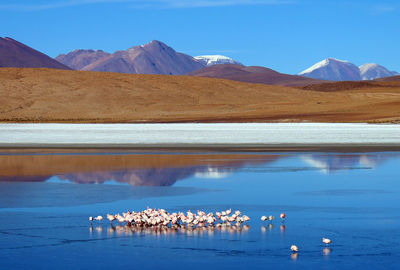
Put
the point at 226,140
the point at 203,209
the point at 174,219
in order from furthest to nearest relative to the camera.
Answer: the point at 226,140
the point at 203,209
the point at 174,219

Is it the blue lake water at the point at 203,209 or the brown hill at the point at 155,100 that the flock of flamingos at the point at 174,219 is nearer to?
the blue lake water at the point at 203,209

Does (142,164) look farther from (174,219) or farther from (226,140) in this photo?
(226,140)

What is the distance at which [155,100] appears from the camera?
82062 mm

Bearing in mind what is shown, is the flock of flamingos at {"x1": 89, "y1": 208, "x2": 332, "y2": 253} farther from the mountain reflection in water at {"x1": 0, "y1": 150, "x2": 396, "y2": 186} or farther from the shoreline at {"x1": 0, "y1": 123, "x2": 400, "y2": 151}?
the shoreline at {"x1": 0, "y1": 123, "x2": 400, "y2": 151}

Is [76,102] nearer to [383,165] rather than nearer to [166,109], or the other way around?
[166,109]

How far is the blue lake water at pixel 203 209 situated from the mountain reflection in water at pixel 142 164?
0.15ft

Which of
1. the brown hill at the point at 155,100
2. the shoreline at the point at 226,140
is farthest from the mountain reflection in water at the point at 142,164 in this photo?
the brown hill at the point at 155,100

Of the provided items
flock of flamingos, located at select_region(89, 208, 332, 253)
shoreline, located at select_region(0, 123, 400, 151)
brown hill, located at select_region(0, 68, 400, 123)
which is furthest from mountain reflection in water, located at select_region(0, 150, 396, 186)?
brown hill, located at select_region(0, 68, 400, 123)

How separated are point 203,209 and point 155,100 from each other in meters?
72.1

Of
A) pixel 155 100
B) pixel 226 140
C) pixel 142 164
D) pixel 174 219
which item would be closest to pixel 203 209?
pixel 174 219

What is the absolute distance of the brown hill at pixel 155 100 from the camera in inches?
2623

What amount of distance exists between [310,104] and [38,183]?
62440 mm

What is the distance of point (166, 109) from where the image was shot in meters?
75.6

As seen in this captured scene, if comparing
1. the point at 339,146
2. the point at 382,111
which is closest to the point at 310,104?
the point at 382,111
